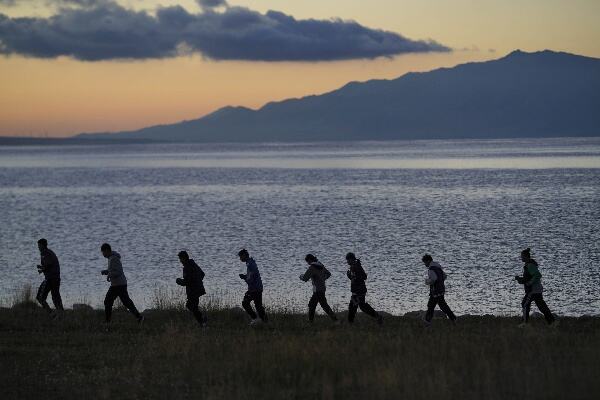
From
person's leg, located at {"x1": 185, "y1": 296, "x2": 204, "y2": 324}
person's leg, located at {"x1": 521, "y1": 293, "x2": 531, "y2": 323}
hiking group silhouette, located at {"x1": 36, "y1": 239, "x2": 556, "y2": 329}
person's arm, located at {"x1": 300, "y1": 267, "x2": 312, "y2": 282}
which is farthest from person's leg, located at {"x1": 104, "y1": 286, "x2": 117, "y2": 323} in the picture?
person's leg, located at {"x1": 521, "y1": 293, "x2": 531, "y2": 323}

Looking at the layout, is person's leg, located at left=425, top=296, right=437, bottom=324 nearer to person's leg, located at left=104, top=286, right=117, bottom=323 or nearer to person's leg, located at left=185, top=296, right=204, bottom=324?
person's leg, located at left=185, top=296, right=204, bottom=324

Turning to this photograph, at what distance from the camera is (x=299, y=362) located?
14859mm

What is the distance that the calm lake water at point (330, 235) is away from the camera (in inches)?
1220

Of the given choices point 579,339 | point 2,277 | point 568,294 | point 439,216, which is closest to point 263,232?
point 439,216

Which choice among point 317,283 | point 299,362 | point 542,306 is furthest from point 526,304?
point 299,362

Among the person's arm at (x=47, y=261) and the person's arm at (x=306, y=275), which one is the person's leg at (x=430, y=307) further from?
the person's arm at (x=47, y=261)

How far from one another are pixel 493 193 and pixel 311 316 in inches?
2773

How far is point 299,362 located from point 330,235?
36.9 m

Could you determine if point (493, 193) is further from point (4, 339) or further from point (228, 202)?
point (4, 339)

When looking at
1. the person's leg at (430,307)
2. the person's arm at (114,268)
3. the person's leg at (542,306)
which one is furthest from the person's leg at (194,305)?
the person's leg at (542,306)

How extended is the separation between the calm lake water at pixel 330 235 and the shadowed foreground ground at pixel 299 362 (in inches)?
348

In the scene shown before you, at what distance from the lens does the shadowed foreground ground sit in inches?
515

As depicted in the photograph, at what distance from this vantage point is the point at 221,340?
17844 millimetres

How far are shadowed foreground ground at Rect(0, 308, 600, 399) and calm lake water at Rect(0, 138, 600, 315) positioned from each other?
8844 mm
